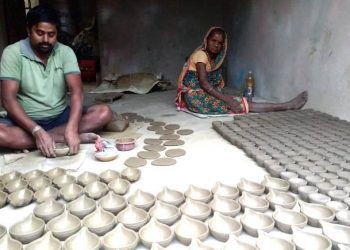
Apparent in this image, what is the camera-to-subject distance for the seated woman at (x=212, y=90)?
3510 mm

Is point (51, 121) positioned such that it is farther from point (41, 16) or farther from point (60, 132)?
point (41, 16)

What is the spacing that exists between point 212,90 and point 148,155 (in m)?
1.34

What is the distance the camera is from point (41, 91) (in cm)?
246

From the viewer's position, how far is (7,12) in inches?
195

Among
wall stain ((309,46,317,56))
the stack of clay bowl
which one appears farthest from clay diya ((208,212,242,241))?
wall stain ((309,46,317,56))

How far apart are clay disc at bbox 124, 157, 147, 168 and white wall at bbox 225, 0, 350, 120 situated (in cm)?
187

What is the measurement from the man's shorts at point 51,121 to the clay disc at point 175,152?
764 millimetres

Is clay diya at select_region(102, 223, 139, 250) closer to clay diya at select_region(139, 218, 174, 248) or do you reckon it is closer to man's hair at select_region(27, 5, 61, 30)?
clay diya at select_region(139, 218, 174, 248)

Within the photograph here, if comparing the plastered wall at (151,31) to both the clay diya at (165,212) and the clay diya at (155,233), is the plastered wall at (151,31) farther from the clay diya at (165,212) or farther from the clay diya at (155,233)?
the clay diya at (155,233)

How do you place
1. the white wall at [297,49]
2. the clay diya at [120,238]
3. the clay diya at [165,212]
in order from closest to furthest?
1. the clay diya at [120,238]
2. the clay diya at [165,212]
3. the white wall at [297,49]

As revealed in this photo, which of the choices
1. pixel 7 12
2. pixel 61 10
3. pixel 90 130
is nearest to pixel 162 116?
pixel 90 130

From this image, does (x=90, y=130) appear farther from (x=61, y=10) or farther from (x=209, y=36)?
(x=61, y=10)

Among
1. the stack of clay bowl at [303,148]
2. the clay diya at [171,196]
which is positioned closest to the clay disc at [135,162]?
the clay diya at [171,196]

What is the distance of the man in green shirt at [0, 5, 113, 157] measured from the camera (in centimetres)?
228
